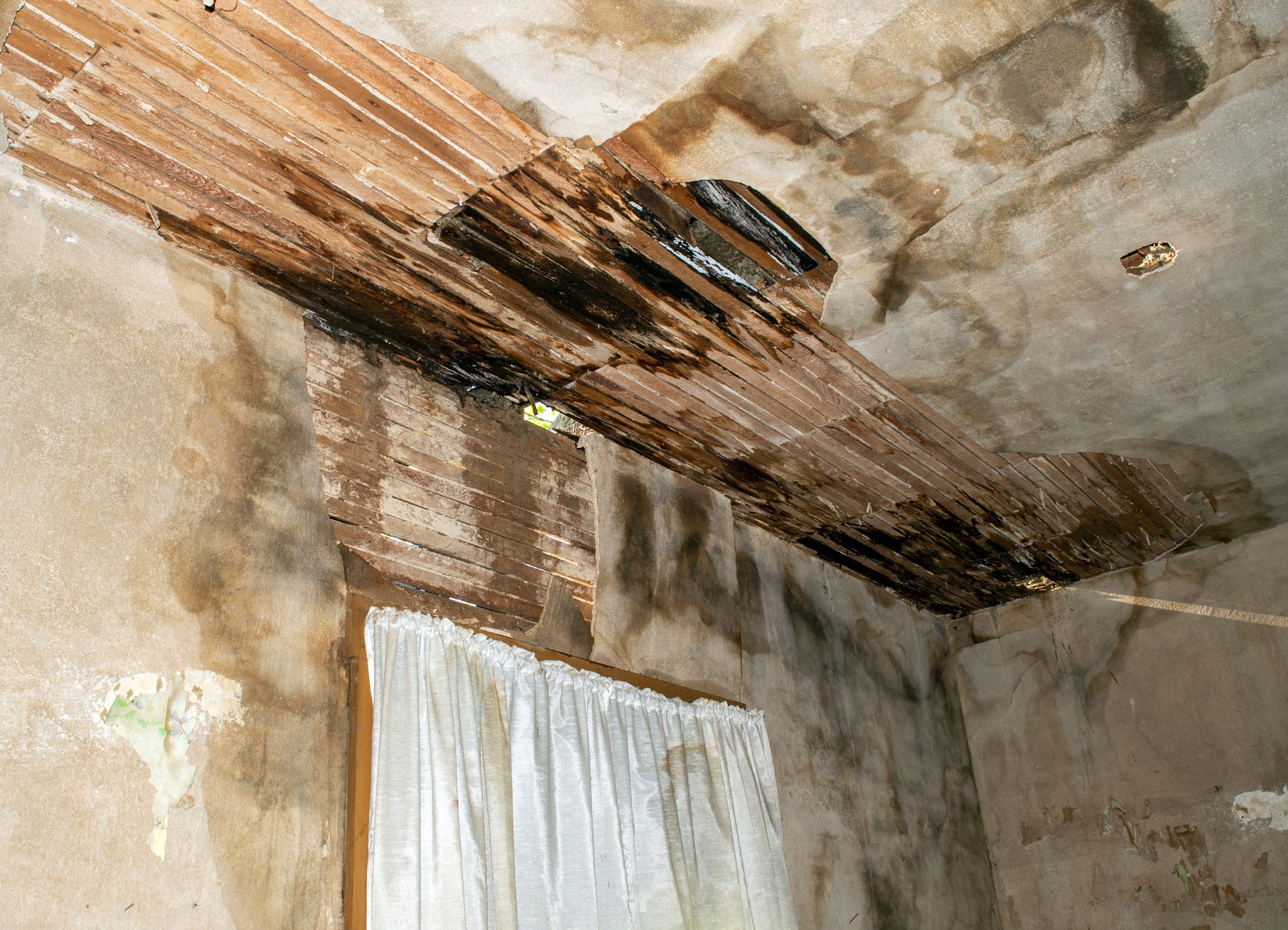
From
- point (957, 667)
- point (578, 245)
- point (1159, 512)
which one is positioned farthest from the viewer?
point (957, 667)

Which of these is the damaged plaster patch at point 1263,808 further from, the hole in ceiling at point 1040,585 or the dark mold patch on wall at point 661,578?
the dark mold patch on wall at point 661,578

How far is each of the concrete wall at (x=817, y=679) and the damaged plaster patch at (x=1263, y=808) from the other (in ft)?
3.85

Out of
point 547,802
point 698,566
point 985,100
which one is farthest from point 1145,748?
point 985,100

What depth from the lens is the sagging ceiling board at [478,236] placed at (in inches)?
77.2

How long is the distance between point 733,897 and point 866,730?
1538 millimetres

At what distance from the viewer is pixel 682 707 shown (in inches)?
126

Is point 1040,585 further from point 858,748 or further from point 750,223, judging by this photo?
point 750,223

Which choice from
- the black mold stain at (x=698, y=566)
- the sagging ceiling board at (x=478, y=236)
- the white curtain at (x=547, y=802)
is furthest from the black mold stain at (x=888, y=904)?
the sagging ceiling board at (x=478, y=236)

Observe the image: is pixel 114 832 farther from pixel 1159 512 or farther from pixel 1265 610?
pixel 1265 610

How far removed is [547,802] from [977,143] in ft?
6.46

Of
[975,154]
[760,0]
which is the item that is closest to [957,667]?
[975,154]

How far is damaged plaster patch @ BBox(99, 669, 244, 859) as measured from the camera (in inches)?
78.2

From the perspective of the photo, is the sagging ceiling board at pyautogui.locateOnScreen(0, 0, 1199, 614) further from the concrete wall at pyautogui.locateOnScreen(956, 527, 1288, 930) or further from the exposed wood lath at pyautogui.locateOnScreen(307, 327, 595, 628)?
the concrete wall at pyautogui.locateOnScreen(956, 527, 1288, 930)

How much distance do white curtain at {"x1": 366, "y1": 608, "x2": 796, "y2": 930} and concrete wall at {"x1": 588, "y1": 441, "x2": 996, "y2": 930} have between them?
30 cm
